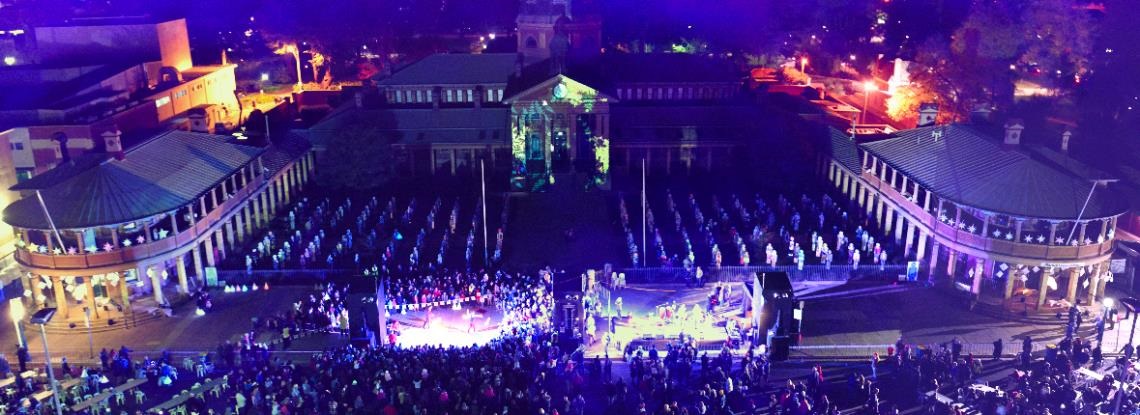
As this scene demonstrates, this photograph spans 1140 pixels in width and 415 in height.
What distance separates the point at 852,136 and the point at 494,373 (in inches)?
1371

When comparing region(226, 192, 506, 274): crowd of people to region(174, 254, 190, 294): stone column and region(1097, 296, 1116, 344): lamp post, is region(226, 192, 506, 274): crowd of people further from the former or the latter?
region(1097, 296, 1116, 344): lamp post

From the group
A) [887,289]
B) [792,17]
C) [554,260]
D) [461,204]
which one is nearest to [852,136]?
[887,289]

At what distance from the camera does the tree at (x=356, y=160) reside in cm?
5788

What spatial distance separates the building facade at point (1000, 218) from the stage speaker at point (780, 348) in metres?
12.4

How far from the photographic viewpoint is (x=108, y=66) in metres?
70.8

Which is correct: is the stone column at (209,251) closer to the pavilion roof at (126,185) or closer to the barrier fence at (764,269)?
the pavilion roof at (126,185)

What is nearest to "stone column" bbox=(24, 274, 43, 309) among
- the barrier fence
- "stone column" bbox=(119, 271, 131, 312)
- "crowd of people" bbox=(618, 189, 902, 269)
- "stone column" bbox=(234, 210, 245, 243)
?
"stone column" bbox=(119, 271, 131, 312)

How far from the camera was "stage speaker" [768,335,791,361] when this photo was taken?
3431cm

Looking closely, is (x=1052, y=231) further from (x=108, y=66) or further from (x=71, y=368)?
(x=108, y=66)

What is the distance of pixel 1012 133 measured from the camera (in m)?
43.8

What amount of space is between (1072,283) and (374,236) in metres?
35.9

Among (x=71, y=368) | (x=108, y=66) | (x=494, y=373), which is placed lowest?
(x=71, y=368)

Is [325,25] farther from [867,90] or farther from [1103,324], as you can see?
[1103,324]

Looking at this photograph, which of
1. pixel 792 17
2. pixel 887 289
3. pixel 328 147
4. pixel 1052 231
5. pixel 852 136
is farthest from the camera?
pixel 792 17
